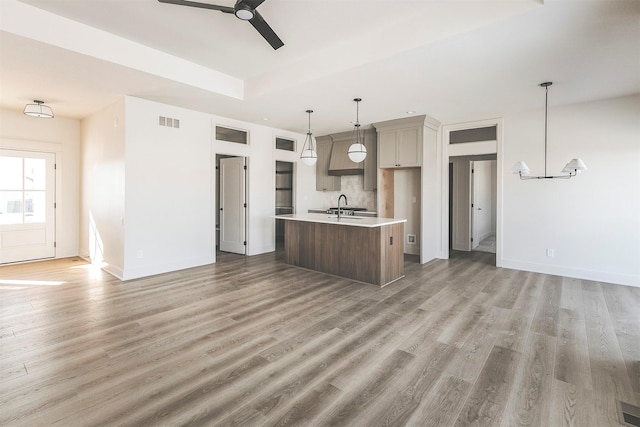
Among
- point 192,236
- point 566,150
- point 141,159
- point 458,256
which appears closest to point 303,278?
point 192,236

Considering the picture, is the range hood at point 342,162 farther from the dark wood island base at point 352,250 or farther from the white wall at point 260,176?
the dark wood island base at point 352,250

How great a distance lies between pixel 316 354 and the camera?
261cm

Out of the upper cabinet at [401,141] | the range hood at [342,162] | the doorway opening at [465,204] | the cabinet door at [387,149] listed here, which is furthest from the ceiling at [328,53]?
the range hood at [342,162]

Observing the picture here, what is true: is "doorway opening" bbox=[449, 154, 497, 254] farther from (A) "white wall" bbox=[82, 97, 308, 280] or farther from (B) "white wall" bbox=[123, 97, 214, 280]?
(B) "white wall" bbox=[123, 97, 214, 280]

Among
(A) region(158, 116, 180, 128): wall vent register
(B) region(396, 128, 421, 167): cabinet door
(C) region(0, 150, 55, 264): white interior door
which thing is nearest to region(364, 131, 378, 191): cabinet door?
(B) region(396, 128, 421, 167): cabinet door

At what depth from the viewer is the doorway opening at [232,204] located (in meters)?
6.72

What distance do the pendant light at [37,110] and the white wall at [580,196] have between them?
7858mm

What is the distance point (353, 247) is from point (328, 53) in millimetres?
2725

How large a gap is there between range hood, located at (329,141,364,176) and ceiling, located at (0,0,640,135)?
2339 mm

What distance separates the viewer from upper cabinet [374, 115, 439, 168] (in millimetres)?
6047

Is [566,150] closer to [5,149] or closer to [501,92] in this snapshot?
[501,92]

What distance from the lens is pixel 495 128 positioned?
19.1 feet

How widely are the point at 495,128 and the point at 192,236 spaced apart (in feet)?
19.5

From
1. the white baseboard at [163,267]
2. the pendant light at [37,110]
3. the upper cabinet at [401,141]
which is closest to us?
the white baseboard at [163,267]
